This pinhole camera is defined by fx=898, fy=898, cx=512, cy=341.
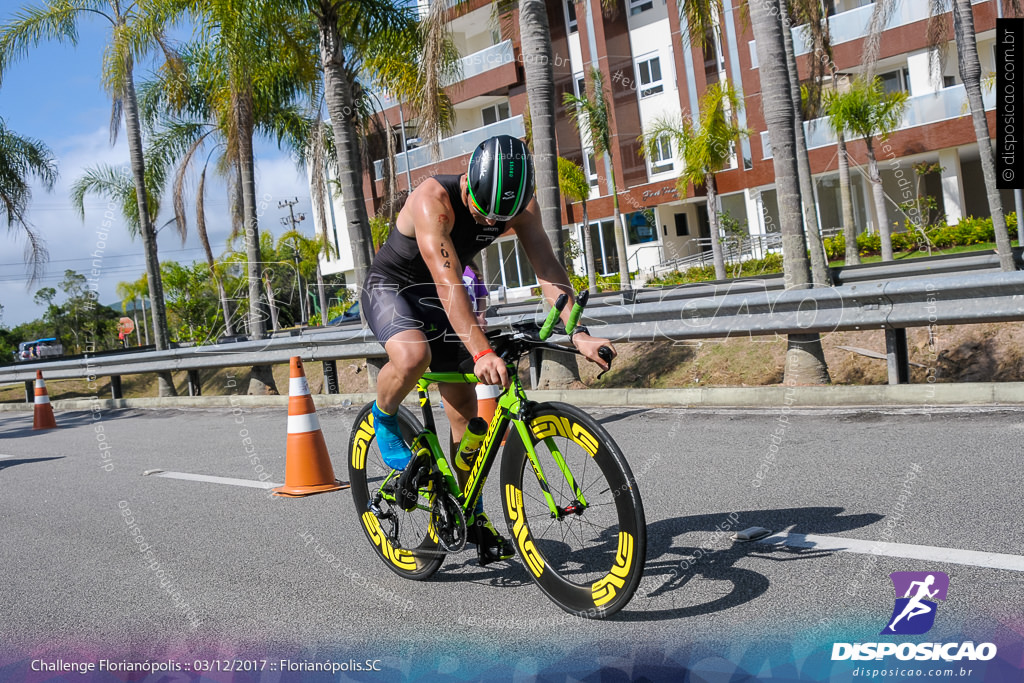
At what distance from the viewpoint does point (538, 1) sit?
10.9 metres

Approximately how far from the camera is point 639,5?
36875 mm

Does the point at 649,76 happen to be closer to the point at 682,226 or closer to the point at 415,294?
the point at 682,226

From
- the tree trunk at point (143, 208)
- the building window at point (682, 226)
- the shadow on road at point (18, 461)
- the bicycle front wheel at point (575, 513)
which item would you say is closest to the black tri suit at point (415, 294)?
the bicycle front wheel at point (575, 513)

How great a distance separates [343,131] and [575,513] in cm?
1173

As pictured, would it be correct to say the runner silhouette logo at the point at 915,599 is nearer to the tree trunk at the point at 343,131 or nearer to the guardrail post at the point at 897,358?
the guardrail post at the point at 897,358

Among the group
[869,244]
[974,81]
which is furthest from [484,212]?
[869,244]

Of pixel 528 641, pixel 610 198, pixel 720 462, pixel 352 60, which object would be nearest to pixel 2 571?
pixel 528 641

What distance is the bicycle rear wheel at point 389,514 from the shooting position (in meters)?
4.09

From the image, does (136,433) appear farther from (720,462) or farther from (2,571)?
(720,462)

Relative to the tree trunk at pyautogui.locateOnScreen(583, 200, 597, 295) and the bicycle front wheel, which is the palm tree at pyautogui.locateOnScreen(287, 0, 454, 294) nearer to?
the bicycle front wheel

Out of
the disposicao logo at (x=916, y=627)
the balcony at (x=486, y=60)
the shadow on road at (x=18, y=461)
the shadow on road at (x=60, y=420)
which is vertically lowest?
the disposicao logo at (x=916, y=627)

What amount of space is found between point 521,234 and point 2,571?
3.53 m

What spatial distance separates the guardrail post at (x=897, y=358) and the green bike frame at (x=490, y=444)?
501cm

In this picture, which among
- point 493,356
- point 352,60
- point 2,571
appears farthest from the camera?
point 352,60
